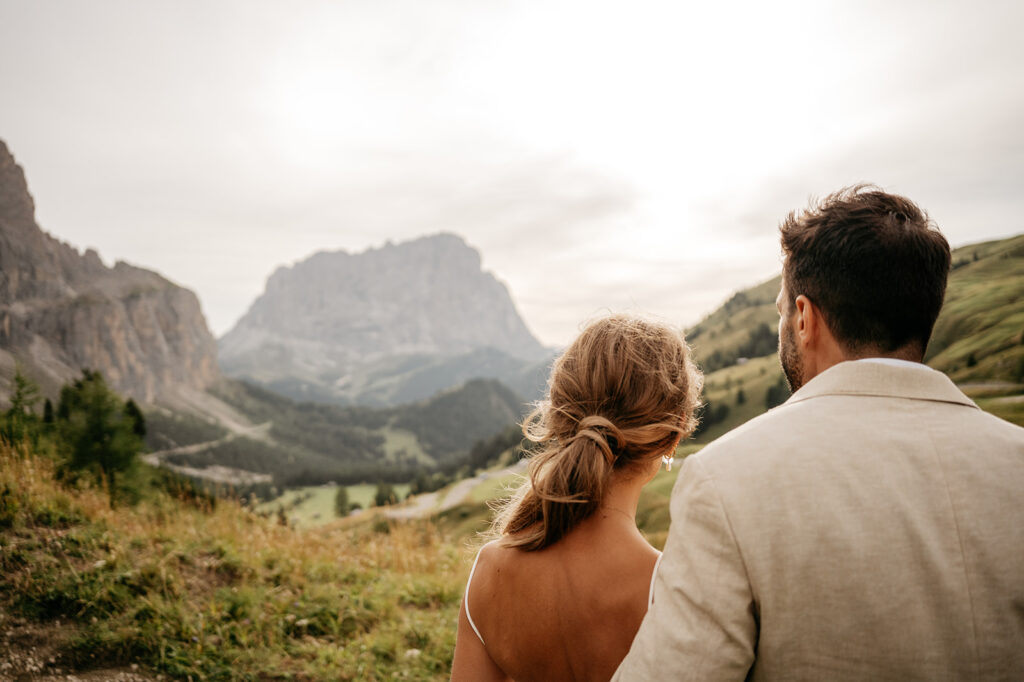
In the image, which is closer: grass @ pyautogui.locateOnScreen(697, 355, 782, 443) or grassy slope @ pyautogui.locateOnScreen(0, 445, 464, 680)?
grassy slope @ pyautogui.locateOnScreen(0, 445, 464, 680)

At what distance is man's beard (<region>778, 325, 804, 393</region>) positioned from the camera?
2381 mm

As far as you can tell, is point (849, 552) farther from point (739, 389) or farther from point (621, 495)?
point (739, 389)

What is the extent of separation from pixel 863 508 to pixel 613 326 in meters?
1.48

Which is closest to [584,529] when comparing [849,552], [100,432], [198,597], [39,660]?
[849,552]

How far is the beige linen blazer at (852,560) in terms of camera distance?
5.55 ft

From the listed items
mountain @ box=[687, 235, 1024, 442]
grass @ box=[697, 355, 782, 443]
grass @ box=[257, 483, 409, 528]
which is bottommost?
grass @ box=[257, 483, 409, 528]

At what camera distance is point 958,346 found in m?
59.1

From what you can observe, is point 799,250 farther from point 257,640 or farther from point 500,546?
point 257,640

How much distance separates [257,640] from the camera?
18.8ft

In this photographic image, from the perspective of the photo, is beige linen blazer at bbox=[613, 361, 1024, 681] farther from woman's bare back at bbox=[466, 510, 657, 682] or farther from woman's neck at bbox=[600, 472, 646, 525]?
woman's neck at bbox=[600, 472, 646, 525]

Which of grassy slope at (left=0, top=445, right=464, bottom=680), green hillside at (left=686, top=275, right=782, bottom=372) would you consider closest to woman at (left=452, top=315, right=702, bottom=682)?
grassy slope at (left=0, top=445, right=464, bottom=680)

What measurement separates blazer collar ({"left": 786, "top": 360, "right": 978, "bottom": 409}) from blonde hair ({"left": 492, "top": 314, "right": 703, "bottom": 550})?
0.89 meters

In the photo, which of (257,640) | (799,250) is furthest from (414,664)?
(799,250)

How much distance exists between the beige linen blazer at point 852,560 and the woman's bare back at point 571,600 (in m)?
0.71
